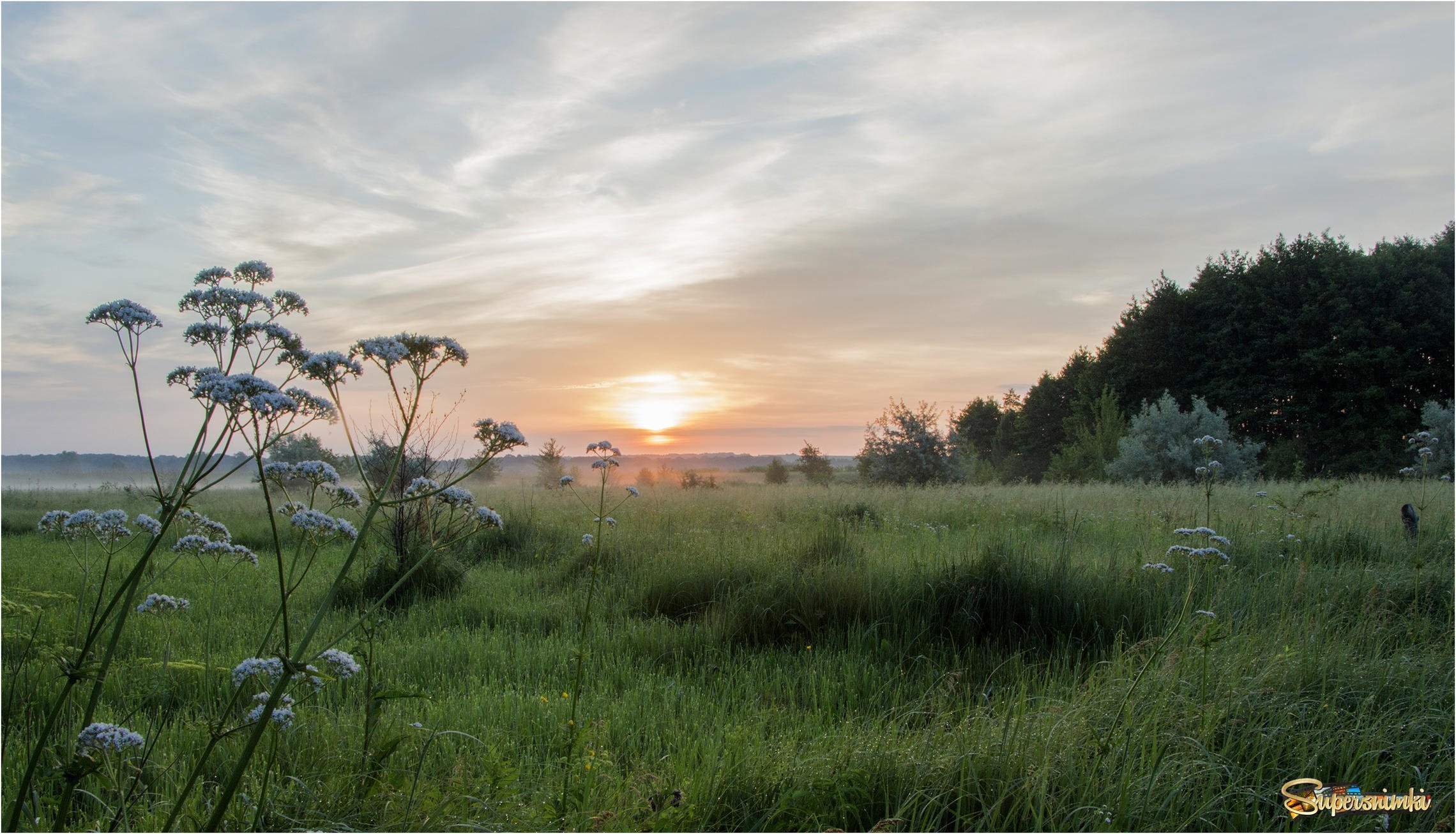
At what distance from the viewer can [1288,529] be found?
347 inches

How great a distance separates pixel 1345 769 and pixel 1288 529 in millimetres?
6798

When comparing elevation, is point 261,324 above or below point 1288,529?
above

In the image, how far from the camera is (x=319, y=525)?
2.39m

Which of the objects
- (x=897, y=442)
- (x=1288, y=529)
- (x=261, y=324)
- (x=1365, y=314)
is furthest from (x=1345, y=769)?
(x=1365, y=314)

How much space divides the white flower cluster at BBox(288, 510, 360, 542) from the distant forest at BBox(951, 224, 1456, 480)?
2840 centimetres

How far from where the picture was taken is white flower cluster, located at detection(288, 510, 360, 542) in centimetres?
236

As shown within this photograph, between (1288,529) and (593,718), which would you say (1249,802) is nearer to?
(593,718)

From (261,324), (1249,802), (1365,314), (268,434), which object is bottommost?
(1249,802)

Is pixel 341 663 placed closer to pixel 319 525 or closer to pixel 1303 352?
pixel 319 525

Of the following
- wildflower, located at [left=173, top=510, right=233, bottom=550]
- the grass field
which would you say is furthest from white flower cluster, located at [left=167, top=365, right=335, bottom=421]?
wildflower, located at [left=173, top=510, right=233, bottom=550]

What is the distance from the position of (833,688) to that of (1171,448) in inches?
1028

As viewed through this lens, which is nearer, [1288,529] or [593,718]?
[593,718]

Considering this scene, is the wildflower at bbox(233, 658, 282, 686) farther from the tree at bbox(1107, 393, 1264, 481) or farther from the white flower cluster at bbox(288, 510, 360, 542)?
the tree at bbox(1107, 393, 1264, 481)

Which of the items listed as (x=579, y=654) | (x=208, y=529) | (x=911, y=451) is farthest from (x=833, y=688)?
(x=911, y=451)
